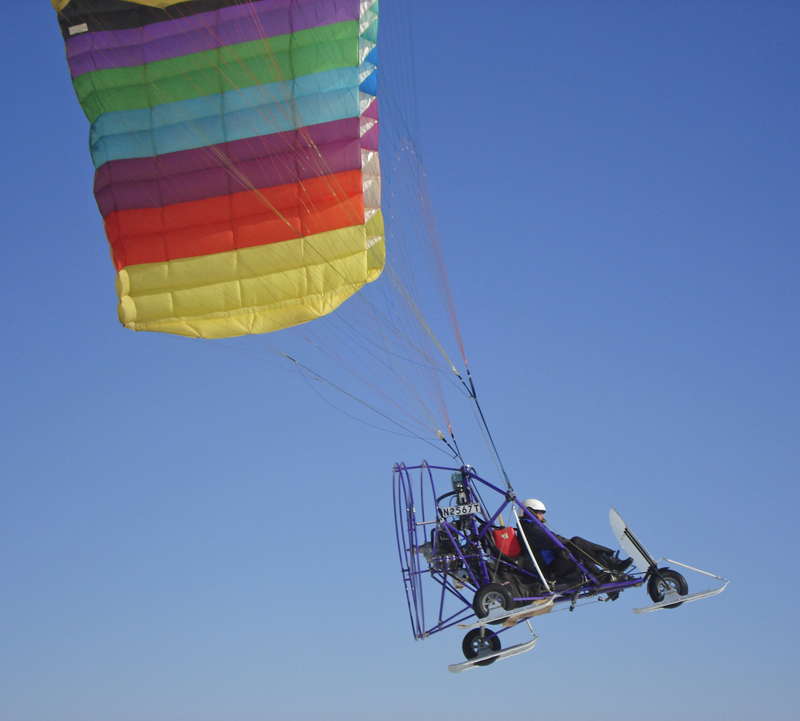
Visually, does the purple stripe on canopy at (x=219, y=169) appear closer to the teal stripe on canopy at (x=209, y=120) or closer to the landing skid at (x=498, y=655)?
the teal stripe on canopy at (x=209, y=120)

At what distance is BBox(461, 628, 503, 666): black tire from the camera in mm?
11578

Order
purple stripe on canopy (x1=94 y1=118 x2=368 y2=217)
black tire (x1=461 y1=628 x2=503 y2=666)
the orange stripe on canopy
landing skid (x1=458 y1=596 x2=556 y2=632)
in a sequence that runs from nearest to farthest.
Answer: landing skid (x1=458 y1=596 x2=556 y2=632)
black tire (x1=461 y1=628 x2=503 y2=666)
the orange stripe on canopy
purple stripe on canopy (x1=94 y1=118 x2=368 y2=217)

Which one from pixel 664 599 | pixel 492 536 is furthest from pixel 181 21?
pixel 664 599

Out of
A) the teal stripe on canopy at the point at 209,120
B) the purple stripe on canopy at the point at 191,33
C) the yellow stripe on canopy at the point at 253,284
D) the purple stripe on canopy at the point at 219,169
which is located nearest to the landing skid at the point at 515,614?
the yellow stripe on canopy at the point at 253,284

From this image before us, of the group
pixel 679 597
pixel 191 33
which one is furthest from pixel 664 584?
pixel 191 33

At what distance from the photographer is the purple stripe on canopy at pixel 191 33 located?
13.9 meters

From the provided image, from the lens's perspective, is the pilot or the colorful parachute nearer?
the pilot

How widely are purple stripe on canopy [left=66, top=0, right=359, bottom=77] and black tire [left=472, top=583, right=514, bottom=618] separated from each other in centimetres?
678

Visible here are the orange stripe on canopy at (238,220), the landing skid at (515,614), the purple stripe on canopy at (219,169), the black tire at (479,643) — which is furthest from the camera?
the purple stripe on canopy at (219,169)

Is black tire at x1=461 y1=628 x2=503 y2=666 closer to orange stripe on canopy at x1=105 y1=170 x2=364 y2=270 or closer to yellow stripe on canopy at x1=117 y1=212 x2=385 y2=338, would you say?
yellow stripe on canopy at x1=117 y1=212 x2=385 y2=338

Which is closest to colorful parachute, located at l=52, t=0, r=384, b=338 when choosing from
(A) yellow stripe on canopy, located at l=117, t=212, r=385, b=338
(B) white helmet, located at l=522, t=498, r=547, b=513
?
(A) yellow stripe on canopy, located at l=117, t=212, r=385, b=338

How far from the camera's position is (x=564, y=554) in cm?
1141

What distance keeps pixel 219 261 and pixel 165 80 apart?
7.33 ft

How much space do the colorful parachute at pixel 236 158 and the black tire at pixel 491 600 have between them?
13.4ft
